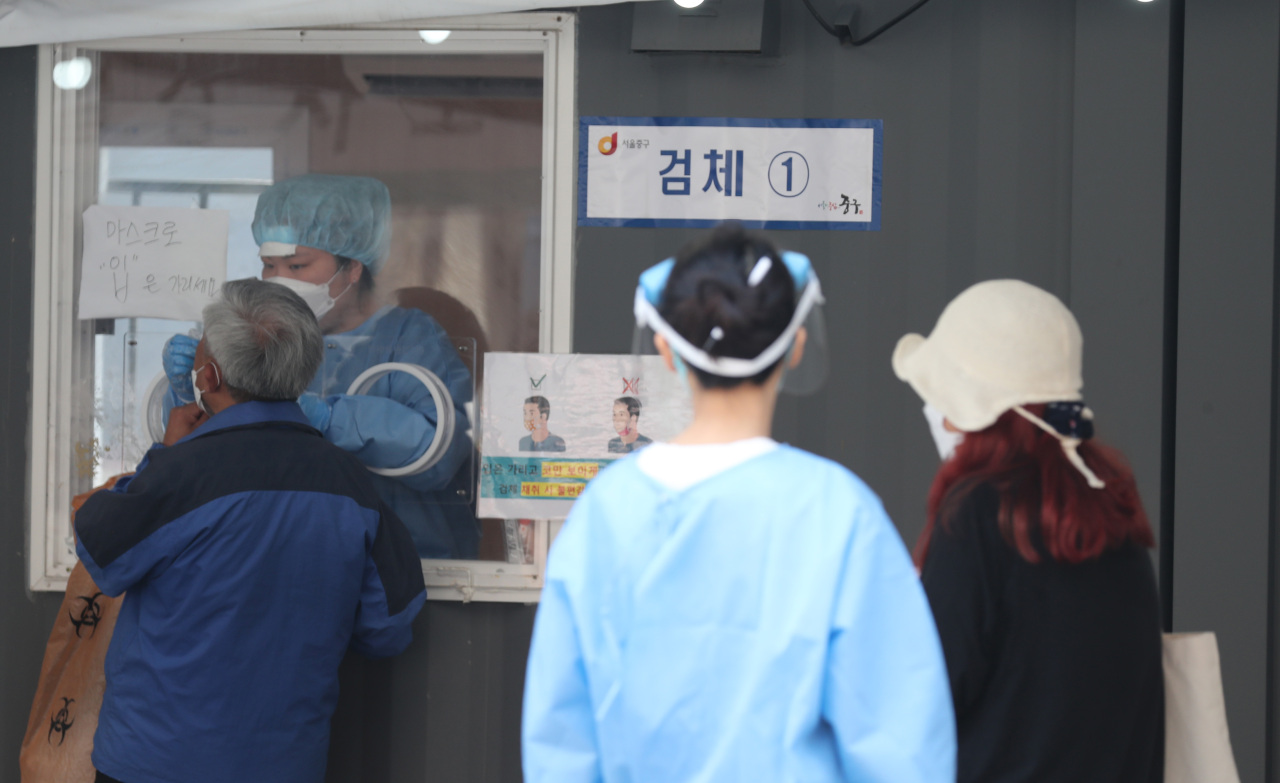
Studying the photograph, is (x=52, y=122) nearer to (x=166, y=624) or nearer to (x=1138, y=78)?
(x=166, y=624)

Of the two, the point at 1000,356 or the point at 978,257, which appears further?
the point at 978,257

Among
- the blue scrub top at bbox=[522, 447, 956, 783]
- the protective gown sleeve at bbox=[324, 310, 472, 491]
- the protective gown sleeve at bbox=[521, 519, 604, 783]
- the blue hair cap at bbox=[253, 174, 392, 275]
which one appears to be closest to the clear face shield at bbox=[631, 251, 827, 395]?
the blue scrub top at bbox=[522, 447, 956, 783]

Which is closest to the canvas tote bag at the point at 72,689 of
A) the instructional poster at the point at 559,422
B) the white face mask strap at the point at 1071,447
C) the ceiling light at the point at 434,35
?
the instructional poster at the point at 559,422

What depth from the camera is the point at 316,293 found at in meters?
2.78

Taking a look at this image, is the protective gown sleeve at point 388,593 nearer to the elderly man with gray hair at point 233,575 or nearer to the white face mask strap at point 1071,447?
the elderly man with gray hair at point 233,575

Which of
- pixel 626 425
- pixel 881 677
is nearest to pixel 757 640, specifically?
pixel 881 677

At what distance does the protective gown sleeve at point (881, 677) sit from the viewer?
3.72ft

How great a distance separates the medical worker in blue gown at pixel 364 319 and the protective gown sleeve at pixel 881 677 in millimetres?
1780

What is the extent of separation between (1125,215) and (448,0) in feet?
5.86

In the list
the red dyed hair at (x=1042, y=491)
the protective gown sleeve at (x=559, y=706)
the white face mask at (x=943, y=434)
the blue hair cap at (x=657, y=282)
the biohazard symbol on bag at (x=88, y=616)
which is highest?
the blue hair cap at (x=657, y=282)

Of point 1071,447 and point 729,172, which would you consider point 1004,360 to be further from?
point 729,172

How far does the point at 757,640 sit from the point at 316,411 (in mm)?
1807

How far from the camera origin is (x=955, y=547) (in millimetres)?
1410

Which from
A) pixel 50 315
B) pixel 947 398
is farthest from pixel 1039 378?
pixel 50 315
